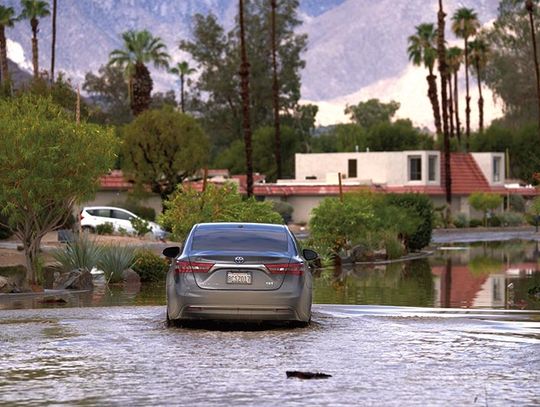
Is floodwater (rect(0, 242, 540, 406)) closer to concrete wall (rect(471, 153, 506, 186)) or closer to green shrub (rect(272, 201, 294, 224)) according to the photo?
green shrub (rect(272, 201, 294, 224))

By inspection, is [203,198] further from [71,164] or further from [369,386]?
[369,386]

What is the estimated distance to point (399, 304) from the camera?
91.4ft

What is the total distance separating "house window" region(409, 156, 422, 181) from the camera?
4008 inches

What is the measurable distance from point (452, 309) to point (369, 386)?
12249mm

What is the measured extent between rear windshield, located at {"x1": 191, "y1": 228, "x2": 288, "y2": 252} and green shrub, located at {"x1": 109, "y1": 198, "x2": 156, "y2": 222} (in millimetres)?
56221

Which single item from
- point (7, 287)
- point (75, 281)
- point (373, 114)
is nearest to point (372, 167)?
point (75, 281)

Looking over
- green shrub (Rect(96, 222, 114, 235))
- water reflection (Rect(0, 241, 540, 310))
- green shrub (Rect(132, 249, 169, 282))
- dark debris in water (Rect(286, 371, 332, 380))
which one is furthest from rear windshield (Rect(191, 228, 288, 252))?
green shrub (Rect(96, 222, 114, 235))

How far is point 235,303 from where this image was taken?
1998cm

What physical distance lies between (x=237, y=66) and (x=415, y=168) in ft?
132

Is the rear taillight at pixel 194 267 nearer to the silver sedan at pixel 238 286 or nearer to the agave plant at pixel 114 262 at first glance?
the silver sedan at pixel 238 286

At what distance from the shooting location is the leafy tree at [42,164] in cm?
Answer: 3011

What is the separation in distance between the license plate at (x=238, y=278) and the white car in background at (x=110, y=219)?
41571 millimetres

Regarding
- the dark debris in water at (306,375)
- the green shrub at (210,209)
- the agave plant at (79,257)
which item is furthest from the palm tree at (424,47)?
the dark debris in water at (306,375)

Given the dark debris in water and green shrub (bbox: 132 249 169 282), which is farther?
green shrub (bbox: 132 249 169 282)
